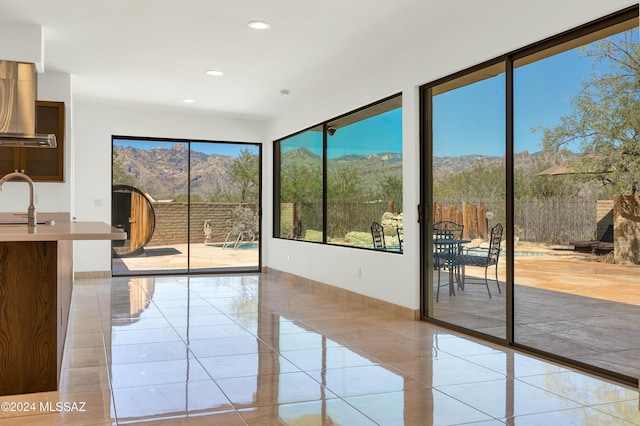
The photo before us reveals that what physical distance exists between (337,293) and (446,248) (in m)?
2.07

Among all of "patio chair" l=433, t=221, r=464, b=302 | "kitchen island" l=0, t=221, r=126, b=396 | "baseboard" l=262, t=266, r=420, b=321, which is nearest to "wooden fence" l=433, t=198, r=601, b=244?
"patio chair" l=433, t=221, r=464, b=302

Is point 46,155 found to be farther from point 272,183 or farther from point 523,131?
point 523,131

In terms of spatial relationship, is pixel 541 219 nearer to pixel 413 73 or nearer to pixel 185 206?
pixel 413 73

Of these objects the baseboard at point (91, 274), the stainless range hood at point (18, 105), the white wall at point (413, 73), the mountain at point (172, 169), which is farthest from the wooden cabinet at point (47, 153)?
the white wall at point (413, 73)

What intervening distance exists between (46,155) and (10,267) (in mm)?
3607

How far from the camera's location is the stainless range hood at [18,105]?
4.87 m

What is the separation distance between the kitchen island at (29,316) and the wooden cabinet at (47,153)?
3441 millimetres

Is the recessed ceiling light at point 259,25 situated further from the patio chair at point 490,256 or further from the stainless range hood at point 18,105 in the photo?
the patio chair at point 490,256

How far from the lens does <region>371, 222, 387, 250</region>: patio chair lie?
19.4ft

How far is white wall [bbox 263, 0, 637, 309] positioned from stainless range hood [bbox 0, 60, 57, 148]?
302cm

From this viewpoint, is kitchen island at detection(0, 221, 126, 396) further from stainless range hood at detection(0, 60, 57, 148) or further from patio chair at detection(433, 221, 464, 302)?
patio chair at detection(433, 221, 464, 302)

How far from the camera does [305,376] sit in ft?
11.1

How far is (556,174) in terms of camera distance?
12.3 feet

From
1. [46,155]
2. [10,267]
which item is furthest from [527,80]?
[46,155]
